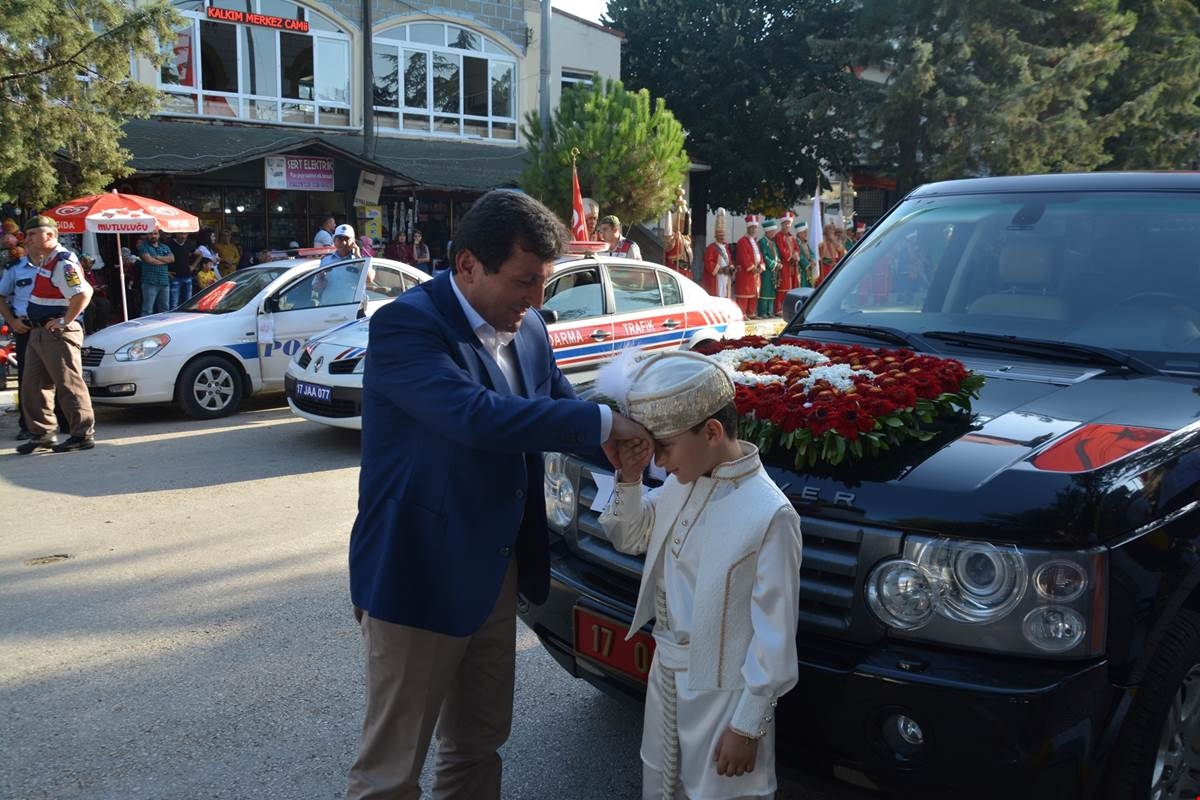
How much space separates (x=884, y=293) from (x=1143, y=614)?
1951 millimetres

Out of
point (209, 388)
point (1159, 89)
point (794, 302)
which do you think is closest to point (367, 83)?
point (209, 388)

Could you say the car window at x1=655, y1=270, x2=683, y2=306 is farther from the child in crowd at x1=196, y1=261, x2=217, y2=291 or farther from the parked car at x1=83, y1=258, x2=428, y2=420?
the child in crowd at x1=196, y1=261, x2=217, y2=291

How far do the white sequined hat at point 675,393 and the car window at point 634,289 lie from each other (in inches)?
285

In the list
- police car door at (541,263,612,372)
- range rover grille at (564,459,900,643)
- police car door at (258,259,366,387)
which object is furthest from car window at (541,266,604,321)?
range rover grille at (564,459,900,643)

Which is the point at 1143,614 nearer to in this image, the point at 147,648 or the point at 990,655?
the point at 990,655

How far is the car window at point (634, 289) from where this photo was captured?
31.4ft

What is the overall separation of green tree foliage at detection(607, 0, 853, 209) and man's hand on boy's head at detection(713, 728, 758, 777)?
97.5ft

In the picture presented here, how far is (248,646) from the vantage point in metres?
4.34

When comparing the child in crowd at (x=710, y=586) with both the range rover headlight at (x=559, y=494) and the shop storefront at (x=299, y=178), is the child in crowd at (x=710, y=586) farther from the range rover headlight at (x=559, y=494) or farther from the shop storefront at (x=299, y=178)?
the shop storefront at (x=299, y=178)

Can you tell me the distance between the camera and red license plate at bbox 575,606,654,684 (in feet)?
8.82

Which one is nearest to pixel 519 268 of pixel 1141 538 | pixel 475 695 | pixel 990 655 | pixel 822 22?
pixel 475 695

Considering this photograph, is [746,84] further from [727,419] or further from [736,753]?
[736,753]

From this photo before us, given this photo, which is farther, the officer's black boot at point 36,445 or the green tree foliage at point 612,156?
the green tree foliage at point 612,156

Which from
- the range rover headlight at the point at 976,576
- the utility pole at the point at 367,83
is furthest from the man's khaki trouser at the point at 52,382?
the utility pole at the point at 367,83
